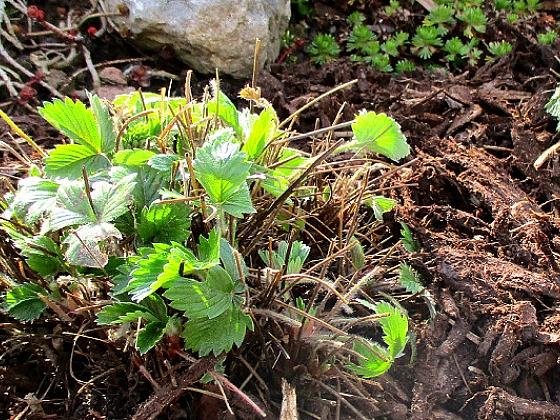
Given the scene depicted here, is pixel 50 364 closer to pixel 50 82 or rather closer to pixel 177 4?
pixel 50 82

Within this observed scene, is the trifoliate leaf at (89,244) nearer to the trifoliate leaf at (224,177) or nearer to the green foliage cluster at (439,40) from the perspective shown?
the trifoliate leaf at (224,177)

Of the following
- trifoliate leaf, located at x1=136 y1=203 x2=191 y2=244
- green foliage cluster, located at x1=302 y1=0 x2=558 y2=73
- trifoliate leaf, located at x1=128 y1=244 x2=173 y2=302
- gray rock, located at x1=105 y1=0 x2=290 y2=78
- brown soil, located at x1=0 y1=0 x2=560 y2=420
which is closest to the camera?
trifoliate leaf, located at x1=128 y1=244 x2=173 y2=302

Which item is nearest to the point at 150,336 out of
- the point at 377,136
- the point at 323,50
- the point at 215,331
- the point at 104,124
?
the point at 215,331

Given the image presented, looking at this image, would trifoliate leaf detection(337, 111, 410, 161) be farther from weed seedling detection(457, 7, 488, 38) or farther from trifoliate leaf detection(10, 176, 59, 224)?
weed seedling detection(457, 7, 488, 38)

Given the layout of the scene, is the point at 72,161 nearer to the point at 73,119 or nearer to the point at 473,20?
the point at 73,119

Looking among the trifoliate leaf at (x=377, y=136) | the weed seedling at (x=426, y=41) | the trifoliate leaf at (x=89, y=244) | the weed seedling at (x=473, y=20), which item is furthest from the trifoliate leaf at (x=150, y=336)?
the weed seedling at (x=473, y=20)

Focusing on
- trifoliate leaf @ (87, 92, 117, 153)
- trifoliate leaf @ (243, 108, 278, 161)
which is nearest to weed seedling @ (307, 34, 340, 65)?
trifoliate leaf @ (243, 108, 278, 161)
